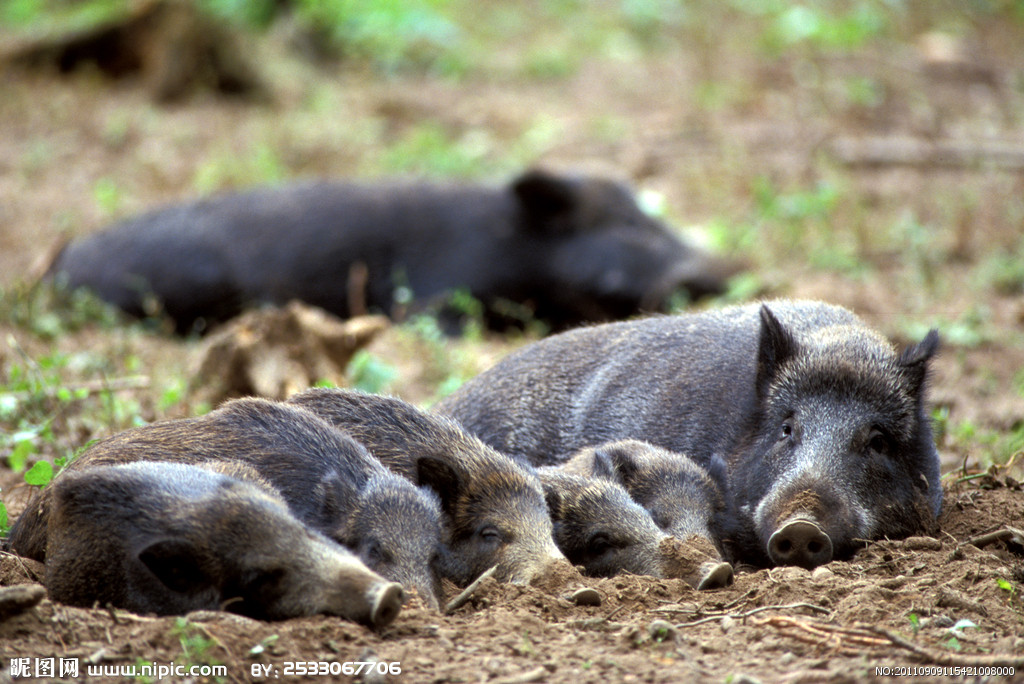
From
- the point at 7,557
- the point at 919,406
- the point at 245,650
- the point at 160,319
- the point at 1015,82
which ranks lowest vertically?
the point at 160,319

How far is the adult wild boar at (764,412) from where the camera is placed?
4.23 meters

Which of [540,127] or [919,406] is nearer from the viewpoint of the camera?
[919,406]

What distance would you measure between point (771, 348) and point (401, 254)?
5.41m

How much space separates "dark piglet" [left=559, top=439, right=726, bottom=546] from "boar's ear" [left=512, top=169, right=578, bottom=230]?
17.4 feet

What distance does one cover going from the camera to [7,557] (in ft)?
12.4

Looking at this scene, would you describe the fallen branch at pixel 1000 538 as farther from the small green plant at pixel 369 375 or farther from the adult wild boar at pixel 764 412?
the small green plant at pixel 369 375

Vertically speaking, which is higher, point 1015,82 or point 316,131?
point 1015,82

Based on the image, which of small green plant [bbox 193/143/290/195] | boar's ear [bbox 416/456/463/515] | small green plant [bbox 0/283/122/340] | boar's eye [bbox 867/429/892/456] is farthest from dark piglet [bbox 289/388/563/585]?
small green plant [bbox 193/143/290/195]

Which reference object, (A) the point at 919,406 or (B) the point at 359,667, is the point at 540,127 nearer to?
(A) the point at 919,406

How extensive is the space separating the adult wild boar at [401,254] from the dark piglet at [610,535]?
459cm

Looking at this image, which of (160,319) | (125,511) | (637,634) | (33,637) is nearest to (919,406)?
(637,634)

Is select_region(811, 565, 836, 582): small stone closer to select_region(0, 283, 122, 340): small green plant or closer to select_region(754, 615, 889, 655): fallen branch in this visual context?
select_region(754, 615, 889, 655): fallen branch

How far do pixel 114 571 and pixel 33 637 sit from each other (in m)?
0.38

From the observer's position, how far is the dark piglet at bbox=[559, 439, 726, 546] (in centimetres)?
432
